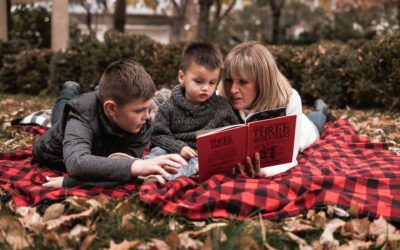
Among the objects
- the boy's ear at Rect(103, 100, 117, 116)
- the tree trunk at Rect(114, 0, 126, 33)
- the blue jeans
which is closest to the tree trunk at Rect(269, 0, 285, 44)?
the tree trunk at Rect(114, 0, 126, 33)

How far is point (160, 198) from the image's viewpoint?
7.25ft

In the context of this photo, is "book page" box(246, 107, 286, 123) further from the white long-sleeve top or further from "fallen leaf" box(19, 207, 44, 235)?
"fallen leaf" box(19, 207, 44, 235)

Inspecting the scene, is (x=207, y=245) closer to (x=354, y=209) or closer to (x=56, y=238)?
(x=56, y=238)

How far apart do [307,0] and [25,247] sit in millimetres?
30647

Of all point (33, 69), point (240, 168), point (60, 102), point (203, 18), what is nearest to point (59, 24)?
point (33, 69)

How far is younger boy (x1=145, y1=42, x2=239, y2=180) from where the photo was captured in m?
3.02

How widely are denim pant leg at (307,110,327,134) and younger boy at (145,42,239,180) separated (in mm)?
1782

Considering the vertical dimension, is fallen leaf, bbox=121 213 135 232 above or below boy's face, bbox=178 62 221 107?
below

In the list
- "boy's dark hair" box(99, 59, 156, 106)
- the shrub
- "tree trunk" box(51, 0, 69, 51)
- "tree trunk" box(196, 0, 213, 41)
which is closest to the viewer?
"boy's dark hair" box(99, 59, 156, 106)

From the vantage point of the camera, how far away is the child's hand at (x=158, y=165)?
225 centimetres

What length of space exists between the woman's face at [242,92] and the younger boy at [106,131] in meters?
0.92

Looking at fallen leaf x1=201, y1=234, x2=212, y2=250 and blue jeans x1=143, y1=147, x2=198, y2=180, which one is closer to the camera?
fallen leaf x1=201, y1=234, x2=212, y2=250

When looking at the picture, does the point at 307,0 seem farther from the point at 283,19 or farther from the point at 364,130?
the point at 364,130

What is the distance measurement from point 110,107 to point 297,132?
162 cm
